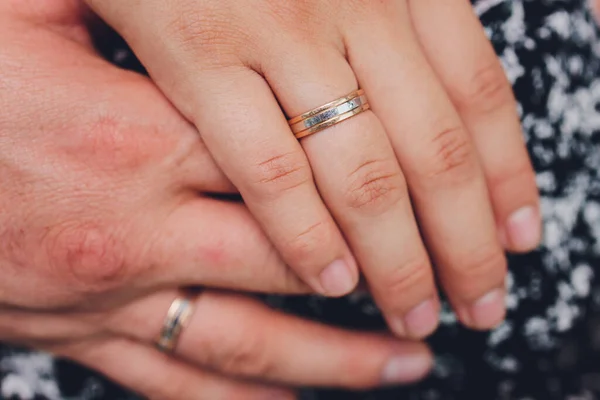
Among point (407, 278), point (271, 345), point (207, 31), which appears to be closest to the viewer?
point (207, 31)

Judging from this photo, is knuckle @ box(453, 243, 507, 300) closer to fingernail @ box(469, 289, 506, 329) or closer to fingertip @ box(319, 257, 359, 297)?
fingernail @ box(469, 289, 506, 329)

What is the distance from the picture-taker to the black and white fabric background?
0.84 meters

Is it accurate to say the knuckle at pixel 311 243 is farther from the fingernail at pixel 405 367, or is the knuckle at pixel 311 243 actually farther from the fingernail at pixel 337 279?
the fingernail at pixel 405 367

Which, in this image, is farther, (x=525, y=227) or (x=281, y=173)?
(x=525, y=227)

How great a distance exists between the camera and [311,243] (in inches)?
29.5

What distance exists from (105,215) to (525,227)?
0.58 m

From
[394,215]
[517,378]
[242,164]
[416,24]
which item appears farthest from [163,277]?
[517,378]

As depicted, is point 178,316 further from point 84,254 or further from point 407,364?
point 407,364

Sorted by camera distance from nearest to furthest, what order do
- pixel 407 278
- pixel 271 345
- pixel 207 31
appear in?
pixel 207 31
pixel 407 278
pixel 271 345

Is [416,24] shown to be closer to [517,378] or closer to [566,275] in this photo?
[566,275]

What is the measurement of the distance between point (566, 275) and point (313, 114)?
497 millimetres

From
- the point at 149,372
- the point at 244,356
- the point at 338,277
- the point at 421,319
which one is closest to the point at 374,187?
the point at 338,277

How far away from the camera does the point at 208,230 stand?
803mm

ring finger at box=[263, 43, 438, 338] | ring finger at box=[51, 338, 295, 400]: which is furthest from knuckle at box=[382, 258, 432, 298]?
ring finger at box=[51, 338, 295, 400]
